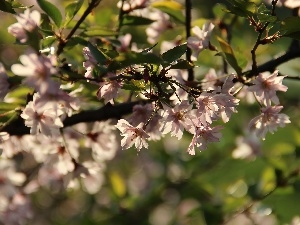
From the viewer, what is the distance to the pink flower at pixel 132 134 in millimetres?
1618

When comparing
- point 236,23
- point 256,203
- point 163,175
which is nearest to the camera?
point 236,23

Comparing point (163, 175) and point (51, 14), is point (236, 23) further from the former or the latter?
point (163, 175)

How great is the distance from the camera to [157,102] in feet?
4.94

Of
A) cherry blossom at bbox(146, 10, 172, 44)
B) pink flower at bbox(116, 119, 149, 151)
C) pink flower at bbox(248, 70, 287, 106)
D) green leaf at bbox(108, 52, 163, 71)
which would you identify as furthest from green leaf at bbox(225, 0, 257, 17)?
cherry blossom at bbox(146, 10, 172, 44)

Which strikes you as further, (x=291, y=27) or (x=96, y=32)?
(x=96, y=32)

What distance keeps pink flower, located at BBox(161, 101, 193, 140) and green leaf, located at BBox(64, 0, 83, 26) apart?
0.36 m

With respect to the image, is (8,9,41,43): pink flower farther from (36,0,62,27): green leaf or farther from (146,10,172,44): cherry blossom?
(146,10,172,44): cherry blossom

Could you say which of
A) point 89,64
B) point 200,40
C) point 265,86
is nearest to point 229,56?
point 265,86

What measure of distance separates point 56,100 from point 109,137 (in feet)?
2.50

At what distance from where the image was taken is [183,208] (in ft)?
13.8

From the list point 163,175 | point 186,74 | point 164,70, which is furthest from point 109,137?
point 163,175

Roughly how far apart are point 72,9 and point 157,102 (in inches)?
15.0

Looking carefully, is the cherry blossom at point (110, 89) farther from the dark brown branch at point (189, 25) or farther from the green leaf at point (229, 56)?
the dark brown branch at point (189, 25)

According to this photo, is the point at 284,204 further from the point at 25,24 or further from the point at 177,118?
the point at 25,24
